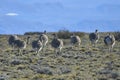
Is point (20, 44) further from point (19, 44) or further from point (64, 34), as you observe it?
point (64, 34)

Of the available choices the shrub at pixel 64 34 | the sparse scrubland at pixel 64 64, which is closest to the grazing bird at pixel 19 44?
the sparse scrubland at pixel 64 64

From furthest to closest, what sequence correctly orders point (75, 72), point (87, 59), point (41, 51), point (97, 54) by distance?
point (41, 51) → point (97, 54) → point (87, 59) → point (75, 72)

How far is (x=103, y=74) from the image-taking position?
2375 cm

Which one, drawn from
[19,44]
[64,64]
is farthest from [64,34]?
[64,64]

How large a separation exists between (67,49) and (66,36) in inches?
595

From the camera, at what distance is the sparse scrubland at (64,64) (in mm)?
23156

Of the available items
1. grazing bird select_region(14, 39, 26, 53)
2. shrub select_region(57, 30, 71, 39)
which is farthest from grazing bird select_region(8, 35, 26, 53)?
shrub select_region(57, 30, 71, 39)

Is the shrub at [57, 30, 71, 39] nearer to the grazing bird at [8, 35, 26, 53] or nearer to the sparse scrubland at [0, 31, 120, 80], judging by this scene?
the sparse scrubland at [0, 31, 120, 80]

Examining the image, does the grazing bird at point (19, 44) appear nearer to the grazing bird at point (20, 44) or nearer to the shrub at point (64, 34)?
the grazing bird at point (20, 44)

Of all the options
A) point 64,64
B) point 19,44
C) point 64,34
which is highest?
point 64,34

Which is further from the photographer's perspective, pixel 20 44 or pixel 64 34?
→ pixel 64 34

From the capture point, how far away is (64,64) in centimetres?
2814

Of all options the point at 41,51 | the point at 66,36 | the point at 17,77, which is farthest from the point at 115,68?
the point at 66,36

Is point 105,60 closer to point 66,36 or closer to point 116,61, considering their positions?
point 116,61
